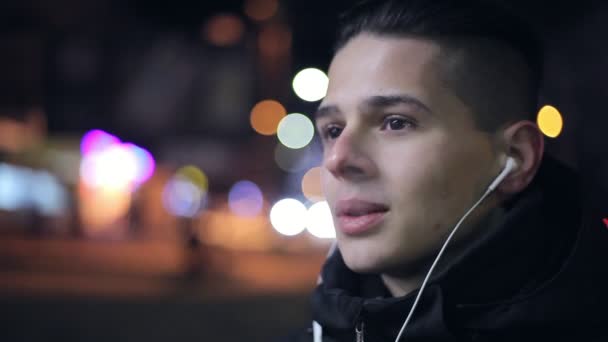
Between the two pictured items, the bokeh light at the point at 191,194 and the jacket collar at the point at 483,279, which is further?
the bokeh light at the point at 191,194

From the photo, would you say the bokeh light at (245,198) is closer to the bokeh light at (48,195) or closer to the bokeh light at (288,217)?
the bokeh light at (288,217)

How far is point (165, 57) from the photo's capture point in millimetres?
19891

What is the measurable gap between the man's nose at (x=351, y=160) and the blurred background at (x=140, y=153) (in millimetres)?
8612

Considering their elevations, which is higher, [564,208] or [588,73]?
[588,73]

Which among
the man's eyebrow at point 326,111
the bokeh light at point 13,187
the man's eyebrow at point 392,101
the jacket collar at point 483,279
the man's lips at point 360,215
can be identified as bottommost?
the jacket collar at point 483,279

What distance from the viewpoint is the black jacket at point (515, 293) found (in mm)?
1708

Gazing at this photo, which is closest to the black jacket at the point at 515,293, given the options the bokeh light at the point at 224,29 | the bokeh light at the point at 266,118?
the bokeh light at the point at 224,29

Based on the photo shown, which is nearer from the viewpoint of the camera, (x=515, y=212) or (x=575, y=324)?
(x=575, y=324)

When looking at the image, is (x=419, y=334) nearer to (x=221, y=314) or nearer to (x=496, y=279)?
(x=496, y=279)

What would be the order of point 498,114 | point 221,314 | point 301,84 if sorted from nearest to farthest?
point 498,114, point 301,84, point 221,314

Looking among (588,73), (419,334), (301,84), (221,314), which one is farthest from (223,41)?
(419,334)

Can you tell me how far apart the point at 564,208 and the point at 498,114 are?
0.35 m

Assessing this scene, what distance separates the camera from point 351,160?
1890 millimetres

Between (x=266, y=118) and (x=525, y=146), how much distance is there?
24175 millimetres
